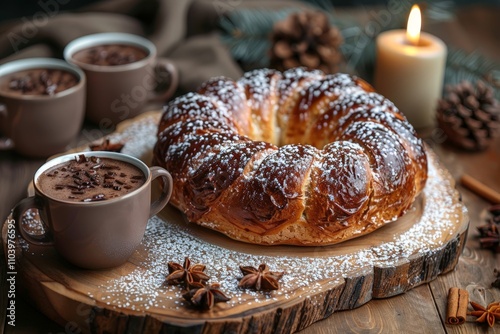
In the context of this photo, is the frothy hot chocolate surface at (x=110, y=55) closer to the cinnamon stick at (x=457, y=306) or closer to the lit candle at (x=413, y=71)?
the lit candle at (x=413, y=71)

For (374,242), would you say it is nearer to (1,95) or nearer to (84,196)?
(84,196)

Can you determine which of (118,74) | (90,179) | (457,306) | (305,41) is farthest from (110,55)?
(457,306)

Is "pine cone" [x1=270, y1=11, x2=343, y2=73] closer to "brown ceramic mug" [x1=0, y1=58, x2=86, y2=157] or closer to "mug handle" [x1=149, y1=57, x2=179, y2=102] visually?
"mug handle" [x1=149, y1=57, x2=179, y2=102]

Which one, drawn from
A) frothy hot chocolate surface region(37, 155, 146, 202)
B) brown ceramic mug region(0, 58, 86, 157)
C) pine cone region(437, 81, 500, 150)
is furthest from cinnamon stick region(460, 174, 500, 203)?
brown ceramic mug region(0, 58, 86, 157)

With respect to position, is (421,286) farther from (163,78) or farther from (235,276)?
(163,78)

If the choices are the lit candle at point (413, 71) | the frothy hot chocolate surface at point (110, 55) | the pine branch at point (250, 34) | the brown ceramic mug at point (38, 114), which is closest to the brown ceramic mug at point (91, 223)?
the brown ceramic mug at point (38, 114)

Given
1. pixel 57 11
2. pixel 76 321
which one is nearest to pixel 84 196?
pixel 76 321

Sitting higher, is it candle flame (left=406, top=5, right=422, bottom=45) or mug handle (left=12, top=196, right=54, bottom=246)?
candle flame (left=406, top=5, right=422, bottom=45)
